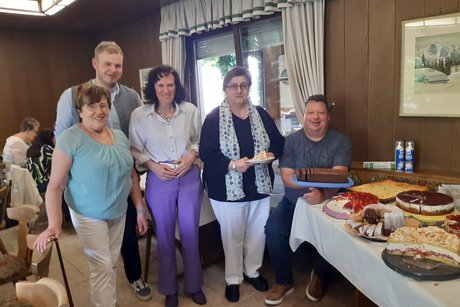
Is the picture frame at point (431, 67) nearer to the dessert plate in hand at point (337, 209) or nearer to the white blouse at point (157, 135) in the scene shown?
the dessert plate in hand at point (337, 209)

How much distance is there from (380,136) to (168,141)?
1.52 meters

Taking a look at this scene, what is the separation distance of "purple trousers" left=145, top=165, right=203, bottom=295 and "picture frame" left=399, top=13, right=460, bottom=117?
1.49 meters

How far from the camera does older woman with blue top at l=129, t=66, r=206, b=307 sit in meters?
2.01

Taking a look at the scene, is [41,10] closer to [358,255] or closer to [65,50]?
[65,50]

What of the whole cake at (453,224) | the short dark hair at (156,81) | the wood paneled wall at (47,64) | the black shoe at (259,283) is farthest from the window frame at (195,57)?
the whole cake at (453,224)

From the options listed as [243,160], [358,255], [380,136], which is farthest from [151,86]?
[380,136]

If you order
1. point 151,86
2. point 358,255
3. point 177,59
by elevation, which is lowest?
point 358,255

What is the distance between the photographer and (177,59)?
408 cm

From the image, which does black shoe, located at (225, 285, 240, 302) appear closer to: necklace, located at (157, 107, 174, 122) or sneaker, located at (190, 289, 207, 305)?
sneaker, located at (190, 289, 207, 305)

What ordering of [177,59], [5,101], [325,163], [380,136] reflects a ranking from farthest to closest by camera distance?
[5,101]
[177,59]
[380,136]
[325,163]

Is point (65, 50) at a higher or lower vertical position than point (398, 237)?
higher

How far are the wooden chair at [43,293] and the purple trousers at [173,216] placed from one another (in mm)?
Answer: 981

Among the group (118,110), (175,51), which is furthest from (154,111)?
(175,51)

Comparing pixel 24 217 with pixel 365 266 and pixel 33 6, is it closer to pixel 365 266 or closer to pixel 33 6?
pixel 365 266
